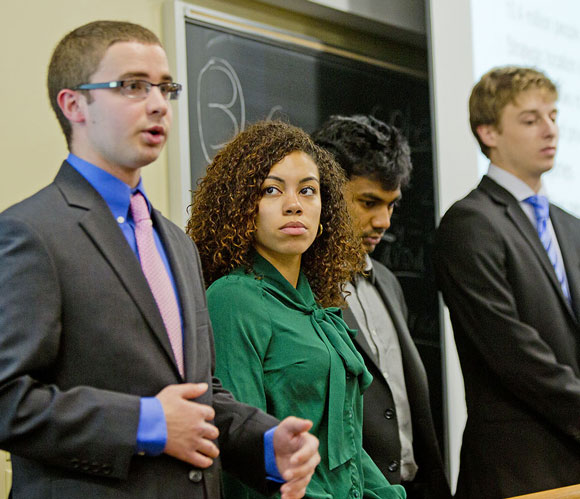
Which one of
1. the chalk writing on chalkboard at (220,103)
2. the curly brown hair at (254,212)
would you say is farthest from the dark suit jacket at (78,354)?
the chalk writing on chalkboard at (220,103)

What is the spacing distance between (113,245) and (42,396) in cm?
28

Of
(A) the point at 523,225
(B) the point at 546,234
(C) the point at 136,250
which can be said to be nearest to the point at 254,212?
(C) the point at 136,250

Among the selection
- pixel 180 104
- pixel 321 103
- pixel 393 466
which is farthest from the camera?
pixel 321 103

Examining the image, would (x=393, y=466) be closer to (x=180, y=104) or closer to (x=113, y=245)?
(x=113, y=245)

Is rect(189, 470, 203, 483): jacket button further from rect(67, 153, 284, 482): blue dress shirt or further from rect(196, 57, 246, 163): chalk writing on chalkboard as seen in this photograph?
rect(196, 57, 246, 163): chalk writing on chalkboard

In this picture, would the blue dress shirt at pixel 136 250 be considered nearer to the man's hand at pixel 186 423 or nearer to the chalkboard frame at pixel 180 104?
the man's hand at pixel 186 423

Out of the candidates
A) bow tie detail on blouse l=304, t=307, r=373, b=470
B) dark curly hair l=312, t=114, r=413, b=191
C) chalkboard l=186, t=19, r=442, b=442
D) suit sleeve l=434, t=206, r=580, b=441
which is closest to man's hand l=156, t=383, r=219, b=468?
bow tie detail on blouse l=304, t=307, r=373, b=470

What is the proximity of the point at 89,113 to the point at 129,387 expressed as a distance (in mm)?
472

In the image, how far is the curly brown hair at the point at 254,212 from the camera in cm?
199

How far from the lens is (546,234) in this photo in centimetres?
270

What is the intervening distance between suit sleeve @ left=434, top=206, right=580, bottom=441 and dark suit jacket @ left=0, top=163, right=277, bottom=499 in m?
1.19

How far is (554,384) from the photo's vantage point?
2402mm

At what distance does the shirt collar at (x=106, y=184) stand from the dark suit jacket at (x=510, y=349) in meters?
1.30

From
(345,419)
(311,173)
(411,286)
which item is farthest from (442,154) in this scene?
(345,419)
